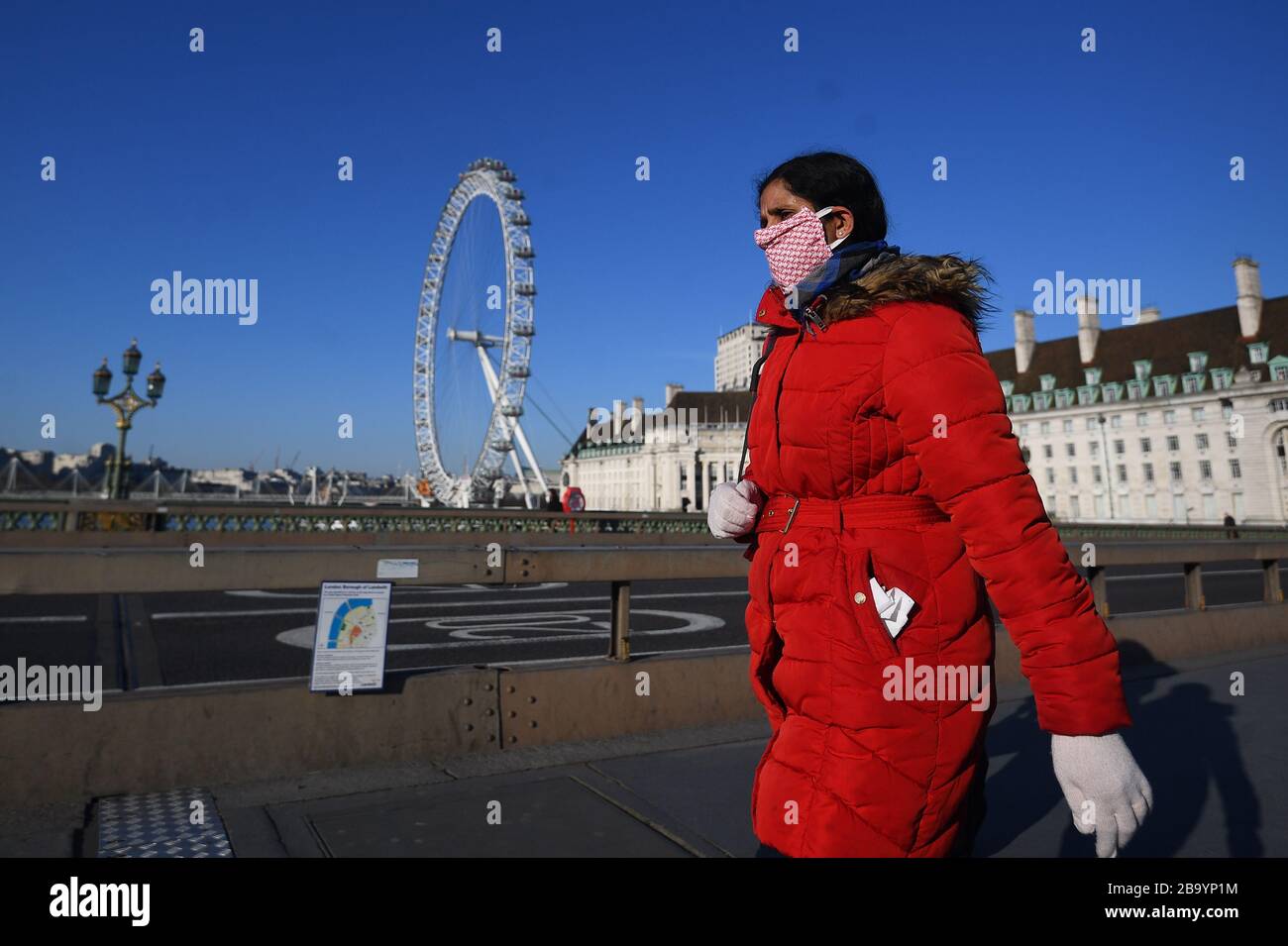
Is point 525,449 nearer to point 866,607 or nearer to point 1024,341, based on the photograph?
point 866,607

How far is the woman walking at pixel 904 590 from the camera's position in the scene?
1526 mm

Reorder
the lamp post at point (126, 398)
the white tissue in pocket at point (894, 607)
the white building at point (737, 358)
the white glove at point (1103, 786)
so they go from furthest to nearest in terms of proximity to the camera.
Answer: the white building at point (737, 358), the lamp post at point (126, 398), the white tissue in pocket at point (894, 607), the white glove at point (1103, 786)

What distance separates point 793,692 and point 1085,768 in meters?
0.56

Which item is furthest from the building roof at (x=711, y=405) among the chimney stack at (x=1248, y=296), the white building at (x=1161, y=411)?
the chimney stack at (x=1248, y=296)

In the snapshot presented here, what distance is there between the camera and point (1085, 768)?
1.51 meters

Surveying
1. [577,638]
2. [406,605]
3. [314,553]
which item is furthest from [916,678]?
[406,605]

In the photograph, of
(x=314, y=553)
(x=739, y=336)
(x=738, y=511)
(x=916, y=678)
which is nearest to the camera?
(x=916, y=678)

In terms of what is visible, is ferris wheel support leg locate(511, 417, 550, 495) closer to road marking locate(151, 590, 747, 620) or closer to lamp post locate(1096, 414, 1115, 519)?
road marking locate(151, 590, 747, 620)

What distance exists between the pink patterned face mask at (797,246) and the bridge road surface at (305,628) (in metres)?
4.90

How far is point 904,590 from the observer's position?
5.45 ft

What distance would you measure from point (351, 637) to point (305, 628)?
555 centimetres

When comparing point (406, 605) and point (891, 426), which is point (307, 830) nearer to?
point (891, 426)

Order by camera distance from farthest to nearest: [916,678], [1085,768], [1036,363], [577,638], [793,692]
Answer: [1036,363] → [577,638] → [793,692] → [916,678] → [1085,768]

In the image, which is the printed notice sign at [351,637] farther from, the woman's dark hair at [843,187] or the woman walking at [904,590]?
the woman's dark hair at [843,187]
